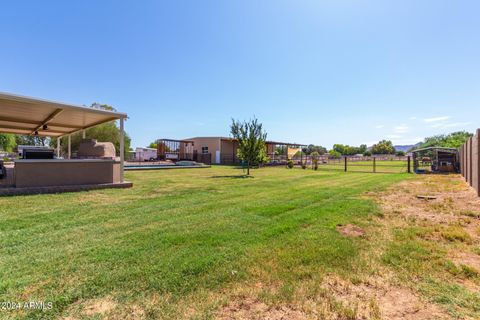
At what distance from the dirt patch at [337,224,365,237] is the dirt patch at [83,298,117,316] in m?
3.41

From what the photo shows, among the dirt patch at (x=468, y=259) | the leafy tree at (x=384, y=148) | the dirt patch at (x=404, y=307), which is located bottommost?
the dirt patch at (x=404, y=307)

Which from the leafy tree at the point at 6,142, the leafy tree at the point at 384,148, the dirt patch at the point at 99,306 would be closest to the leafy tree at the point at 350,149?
the leafy tree at the point at 384,148

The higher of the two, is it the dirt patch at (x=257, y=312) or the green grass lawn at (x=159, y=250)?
the green grass lawn at (x=159, y=250)

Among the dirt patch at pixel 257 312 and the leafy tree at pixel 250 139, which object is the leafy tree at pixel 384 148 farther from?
the dirt patch at pixel 257 312

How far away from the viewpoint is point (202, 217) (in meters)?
4.85

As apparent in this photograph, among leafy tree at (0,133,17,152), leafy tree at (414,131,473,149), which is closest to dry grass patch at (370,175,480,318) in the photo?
leafy tree at (414,131,473,149)

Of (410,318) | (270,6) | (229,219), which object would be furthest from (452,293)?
(270,6)

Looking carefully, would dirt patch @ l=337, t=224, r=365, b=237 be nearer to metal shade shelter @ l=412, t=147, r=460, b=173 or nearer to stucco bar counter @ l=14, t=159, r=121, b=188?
stucco bar counter @ l=14, t=159, r=121, b=188

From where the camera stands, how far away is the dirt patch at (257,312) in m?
1.95

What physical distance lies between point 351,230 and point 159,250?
125 inches

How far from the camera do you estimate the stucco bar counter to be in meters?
7.37

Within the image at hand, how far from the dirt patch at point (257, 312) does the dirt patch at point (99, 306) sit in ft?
3.04

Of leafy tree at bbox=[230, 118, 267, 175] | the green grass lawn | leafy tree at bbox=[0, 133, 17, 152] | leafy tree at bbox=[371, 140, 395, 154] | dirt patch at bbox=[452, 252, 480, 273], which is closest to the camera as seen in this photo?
the green grass lawn

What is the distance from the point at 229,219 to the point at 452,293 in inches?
129
